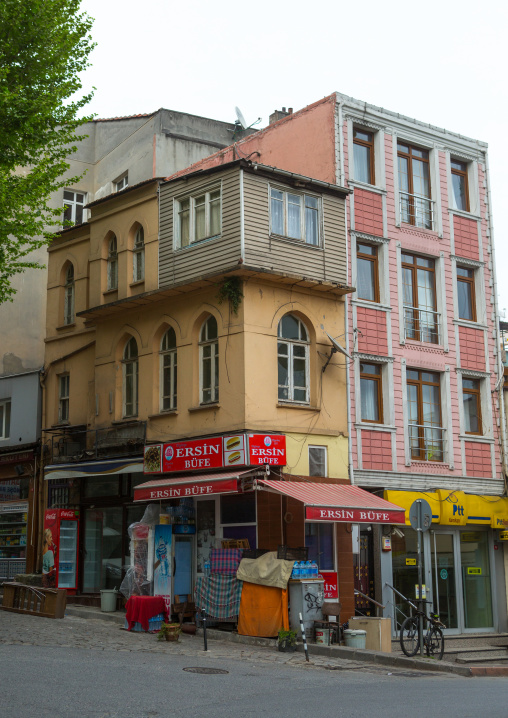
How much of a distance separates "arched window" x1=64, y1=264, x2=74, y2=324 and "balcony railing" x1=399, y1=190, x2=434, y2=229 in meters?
9.34

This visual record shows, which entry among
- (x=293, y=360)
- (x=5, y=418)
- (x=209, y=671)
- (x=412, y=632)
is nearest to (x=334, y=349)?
(x=293, y=360)

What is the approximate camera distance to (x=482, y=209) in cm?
2564

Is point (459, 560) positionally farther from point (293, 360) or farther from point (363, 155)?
point (363, 155)

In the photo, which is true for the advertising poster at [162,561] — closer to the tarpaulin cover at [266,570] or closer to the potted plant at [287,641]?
the tarpaulin cover at [266,570]

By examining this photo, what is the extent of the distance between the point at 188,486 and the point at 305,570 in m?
2.95

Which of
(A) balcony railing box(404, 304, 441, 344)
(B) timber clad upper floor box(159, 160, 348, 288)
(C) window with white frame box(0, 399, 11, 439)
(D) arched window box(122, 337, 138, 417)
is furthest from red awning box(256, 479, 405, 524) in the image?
(C) window with white frame box(0, 399, 11, 439)

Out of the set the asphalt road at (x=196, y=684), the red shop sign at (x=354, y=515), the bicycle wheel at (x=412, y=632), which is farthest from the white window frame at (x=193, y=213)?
the bicycle wheel at (x=412, y=632)

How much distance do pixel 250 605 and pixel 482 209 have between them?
13.3 m

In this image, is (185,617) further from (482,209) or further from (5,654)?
(482,209)

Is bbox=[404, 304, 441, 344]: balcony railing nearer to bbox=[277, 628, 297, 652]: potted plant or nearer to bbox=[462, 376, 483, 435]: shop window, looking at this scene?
bbox=[462, 376, 483, 435]: shop window

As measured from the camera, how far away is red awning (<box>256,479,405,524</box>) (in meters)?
17.9

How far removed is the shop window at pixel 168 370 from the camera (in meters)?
21.8

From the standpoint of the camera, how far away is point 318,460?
67.8 feet

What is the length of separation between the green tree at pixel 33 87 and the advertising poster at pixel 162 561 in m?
6.65
